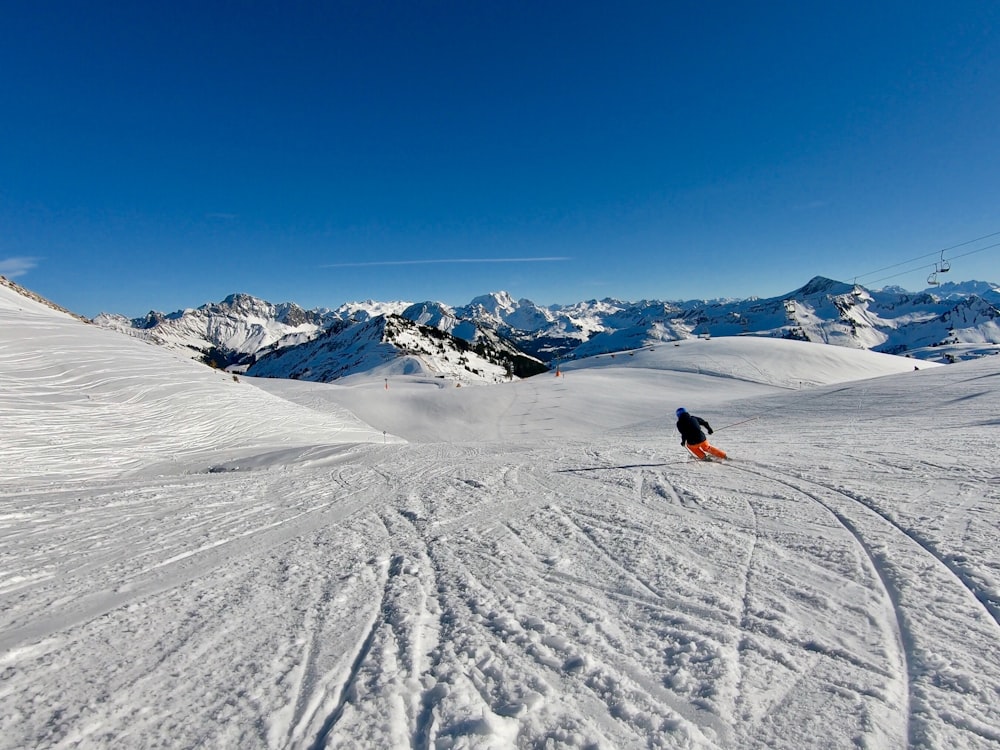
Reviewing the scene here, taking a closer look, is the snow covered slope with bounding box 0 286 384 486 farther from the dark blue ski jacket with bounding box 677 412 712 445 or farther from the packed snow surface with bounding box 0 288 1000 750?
the dark blue ski jacket with bounding box 677 412 712 445

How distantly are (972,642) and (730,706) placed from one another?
93.4 inches

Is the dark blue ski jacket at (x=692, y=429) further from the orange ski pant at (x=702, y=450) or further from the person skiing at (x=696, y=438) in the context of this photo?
the orange ski pant at (x=702, y=450)

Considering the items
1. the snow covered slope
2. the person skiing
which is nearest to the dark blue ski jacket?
the person skiing

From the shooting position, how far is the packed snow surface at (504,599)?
10.5 feet

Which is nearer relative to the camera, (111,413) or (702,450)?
(702,450)

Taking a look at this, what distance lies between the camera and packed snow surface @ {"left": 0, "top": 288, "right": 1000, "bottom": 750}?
3203mm

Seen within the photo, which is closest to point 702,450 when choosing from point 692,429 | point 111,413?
point 692,429

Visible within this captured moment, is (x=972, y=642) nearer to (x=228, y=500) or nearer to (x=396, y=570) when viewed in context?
(x=396, y=570)

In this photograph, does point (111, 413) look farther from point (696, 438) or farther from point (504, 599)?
point (696, 438)

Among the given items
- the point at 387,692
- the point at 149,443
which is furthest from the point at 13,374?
the point at 387,692

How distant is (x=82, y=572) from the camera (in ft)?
18.7

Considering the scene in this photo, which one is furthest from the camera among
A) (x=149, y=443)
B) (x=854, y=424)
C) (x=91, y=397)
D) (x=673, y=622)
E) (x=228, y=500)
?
(x=854, y=424)

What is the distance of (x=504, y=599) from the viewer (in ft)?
15.9

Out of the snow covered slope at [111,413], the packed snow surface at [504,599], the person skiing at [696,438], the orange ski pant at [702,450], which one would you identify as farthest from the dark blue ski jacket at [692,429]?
the snow covered slope at [111,413]
